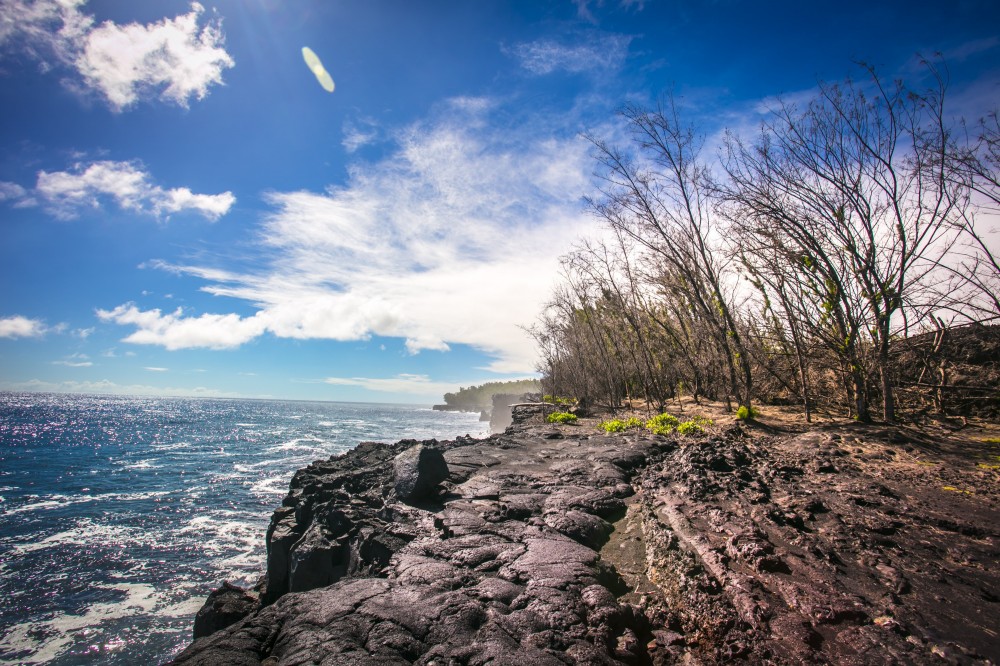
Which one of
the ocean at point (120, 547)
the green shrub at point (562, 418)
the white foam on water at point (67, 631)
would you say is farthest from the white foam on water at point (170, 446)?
the green shrub at point (562, 418)

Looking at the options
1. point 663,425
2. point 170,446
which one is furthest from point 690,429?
point 170,446

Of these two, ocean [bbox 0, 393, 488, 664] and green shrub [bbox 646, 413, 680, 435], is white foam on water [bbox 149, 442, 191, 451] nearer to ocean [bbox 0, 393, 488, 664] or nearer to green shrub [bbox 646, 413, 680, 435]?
ocean [bbox 0, 393, 488, 664]

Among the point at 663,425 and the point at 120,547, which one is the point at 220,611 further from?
the point at 663,425

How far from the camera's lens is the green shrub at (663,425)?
1203 centimetres

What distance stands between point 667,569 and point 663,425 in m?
9.29

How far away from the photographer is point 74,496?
66.1 ft

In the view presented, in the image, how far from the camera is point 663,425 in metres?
12.6

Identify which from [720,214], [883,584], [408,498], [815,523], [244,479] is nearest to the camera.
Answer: [883,584]

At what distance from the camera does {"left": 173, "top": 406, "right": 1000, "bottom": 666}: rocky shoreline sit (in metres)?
2.86

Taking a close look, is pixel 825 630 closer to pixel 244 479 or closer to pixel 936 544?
pixel 936 544

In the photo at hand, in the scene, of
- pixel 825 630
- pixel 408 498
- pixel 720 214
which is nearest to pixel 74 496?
pixel 408 498

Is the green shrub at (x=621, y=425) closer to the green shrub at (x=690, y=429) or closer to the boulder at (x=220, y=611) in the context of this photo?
the green shrub at (x=690, y=429)

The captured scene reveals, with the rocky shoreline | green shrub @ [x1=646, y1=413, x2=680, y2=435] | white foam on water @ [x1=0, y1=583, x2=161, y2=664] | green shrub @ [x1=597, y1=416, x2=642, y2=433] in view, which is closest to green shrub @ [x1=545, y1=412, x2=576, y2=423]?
green shrub @ [x1=597, y1=416, x2=642, y2=433]

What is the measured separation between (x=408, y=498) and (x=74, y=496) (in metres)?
24.8
